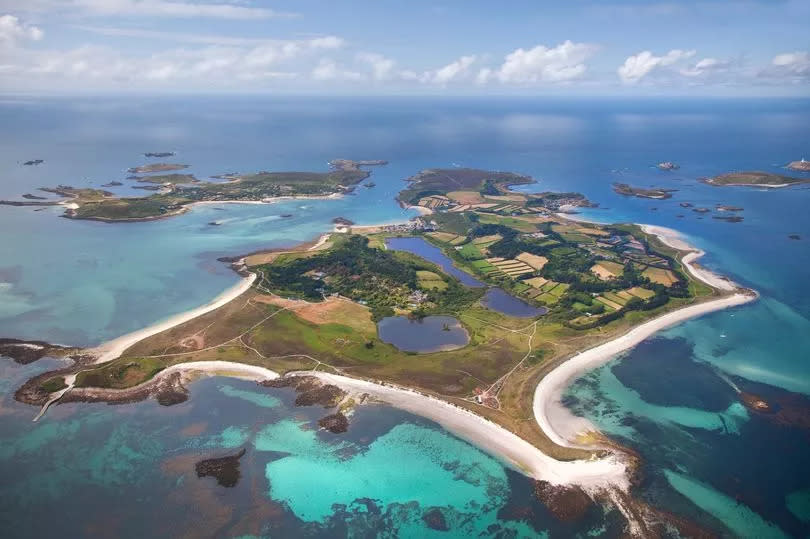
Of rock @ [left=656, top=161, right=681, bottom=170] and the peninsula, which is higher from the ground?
the peninsula

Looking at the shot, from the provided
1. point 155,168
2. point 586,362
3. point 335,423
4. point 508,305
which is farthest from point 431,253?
point 155,168

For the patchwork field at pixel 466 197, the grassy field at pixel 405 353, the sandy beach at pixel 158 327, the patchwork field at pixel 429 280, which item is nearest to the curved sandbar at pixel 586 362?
the grassy field at pixel 405 353

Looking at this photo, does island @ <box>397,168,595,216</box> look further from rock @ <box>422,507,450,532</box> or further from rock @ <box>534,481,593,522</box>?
rock @ <box>422,507,450,532</box>

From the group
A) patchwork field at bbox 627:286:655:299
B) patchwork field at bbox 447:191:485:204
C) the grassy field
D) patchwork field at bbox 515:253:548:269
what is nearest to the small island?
patchwork field at bbox 447:191:485:204

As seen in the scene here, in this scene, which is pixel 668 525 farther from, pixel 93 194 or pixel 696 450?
pixel 93 194

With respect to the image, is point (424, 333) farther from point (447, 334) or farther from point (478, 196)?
point (478, 196)

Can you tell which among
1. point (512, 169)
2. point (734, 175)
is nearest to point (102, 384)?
point (512, 169)

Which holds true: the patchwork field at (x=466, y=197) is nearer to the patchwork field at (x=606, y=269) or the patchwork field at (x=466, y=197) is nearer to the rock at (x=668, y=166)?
the patchwork field at (x=606, y=269)
